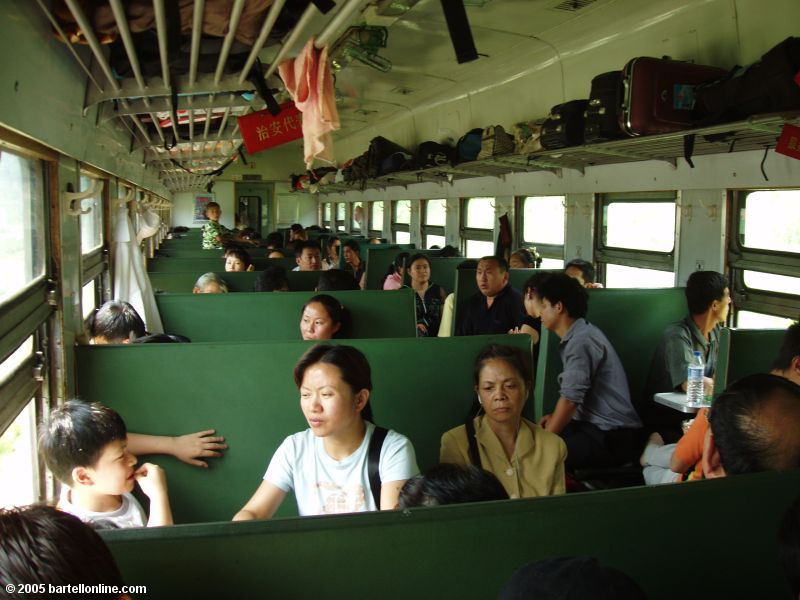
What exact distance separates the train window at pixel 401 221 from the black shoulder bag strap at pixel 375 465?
37.1 feet

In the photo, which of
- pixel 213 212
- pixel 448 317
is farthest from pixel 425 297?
pixel 213 212

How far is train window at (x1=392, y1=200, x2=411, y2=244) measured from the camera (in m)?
14.0

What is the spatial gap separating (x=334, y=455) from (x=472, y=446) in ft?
1.81

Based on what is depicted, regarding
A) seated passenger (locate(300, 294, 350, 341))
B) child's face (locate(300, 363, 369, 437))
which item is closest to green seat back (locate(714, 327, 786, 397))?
child's face (locate(300, 363, 369, 437))

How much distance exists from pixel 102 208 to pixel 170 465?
3449 millimetres

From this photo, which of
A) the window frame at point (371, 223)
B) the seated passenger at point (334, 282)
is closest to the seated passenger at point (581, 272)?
the seated passenger at point (334, 282)

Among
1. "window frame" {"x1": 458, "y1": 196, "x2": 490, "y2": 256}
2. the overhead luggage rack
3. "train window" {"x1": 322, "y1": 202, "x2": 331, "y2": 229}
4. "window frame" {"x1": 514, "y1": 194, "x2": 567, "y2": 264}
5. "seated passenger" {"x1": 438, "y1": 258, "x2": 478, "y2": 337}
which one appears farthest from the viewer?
"train window" {"x1": 322, "y1": 202, "x2": 331, "y2": 229}

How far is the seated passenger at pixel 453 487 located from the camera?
176 centimetres

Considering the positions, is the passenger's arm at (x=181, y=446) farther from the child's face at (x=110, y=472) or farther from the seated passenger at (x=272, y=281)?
the seated passenger at (x=272, y=281)

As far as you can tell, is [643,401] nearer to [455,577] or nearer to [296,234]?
[455,577]

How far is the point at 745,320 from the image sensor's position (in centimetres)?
538

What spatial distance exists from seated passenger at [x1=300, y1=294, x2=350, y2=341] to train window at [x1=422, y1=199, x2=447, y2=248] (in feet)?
24.4

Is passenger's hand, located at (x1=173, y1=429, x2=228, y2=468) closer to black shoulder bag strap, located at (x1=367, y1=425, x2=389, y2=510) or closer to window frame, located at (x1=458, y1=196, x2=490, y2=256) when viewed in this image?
black shoulder bag strap, located at (x1=367, y1=425, x2=389, y2=510)

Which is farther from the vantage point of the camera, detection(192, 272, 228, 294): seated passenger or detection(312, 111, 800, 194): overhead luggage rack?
detection(192, 272, 228, 294): seated passenger
